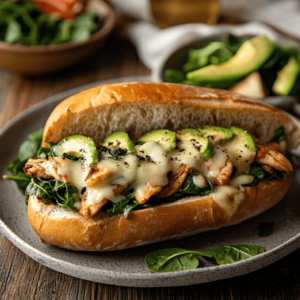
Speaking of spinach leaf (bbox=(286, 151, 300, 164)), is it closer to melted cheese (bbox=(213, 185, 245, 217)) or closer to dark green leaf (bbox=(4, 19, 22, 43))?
melted cheese (bbox=(213, 185, 245, 217))

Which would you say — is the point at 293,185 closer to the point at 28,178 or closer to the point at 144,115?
the point at 144,115

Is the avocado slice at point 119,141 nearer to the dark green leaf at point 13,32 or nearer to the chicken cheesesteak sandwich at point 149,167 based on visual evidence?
the chicken cheesesteak sandwich at point 149,167

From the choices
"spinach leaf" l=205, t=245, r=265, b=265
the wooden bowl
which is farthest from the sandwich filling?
the wooden bowl

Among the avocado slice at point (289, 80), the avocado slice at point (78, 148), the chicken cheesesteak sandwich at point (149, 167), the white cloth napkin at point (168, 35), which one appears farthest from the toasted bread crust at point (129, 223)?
the white cloth napkin at point (168, 35)

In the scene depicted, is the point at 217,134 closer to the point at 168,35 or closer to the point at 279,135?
the point at 279,135

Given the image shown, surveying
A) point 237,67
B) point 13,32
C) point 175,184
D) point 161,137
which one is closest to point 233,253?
point 175,184

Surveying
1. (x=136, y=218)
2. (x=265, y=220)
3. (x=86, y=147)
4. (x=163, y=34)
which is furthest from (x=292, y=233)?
(x=163, y=34)

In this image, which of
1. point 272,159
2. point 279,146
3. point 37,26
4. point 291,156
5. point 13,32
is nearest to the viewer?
point 272,159
